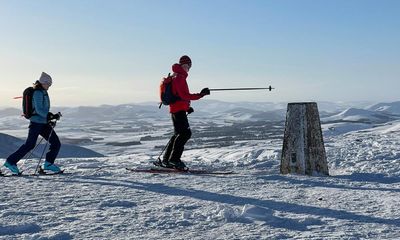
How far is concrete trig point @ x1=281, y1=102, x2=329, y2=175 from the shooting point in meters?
7.34

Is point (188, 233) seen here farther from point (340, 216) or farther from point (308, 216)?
point (340, 216)

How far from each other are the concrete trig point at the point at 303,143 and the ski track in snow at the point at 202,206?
37cm

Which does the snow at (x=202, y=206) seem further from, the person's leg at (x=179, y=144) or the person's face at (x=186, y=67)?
the person's face at (x=186, y=67)

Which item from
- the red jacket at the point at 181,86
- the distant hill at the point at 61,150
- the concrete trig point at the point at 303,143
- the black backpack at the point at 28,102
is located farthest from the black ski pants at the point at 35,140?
the distant hill at the point at 61,150

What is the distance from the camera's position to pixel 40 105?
24.4ft

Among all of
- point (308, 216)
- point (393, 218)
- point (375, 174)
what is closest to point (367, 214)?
point (393, 218)

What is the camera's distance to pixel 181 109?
7.80 meters

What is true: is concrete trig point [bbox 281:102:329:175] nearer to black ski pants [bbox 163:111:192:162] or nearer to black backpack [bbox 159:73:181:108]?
black ski pants [bbox 163:111:192:162]

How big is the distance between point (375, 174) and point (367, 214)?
3.06 metres

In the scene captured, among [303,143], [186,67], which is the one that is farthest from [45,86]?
[303,143]

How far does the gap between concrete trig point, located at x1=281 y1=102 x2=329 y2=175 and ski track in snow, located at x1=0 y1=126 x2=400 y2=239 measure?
0.37 metres

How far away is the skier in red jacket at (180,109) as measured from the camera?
24.8ft

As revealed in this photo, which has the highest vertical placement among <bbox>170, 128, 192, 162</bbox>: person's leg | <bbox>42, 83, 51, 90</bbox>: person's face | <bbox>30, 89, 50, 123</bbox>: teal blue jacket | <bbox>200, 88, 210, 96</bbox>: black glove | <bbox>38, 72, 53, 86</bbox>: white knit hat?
<bbox>38, 72, 53, 86</bbox>: white knit hat

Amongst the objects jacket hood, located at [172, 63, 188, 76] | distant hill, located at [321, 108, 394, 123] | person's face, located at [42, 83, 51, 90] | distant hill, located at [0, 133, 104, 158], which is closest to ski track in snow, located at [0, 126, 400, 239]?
person's face, located at [42, 83, 51, 90]
